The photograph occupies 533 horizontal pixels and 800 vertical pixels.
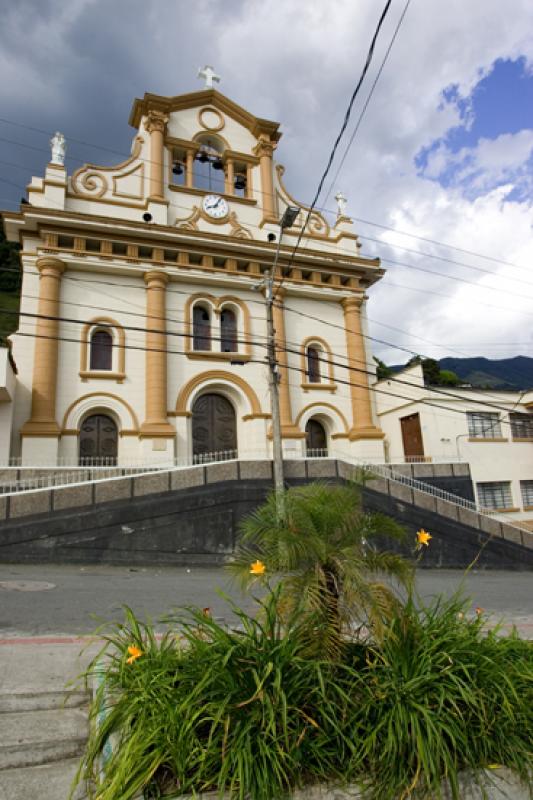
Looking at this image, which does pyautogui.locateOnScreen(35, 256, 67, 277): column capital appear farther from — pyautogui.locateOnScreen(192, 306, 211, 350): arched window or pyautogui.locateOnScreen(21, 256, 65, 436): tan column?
pyautogui.locateOnScreen(192, 306, 211, 350): arched window

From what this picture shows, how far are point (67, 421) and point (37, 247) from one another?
711 centimetres

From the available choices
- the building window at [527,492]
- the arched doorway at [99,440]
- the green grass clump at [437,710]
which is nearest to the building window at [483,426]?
the building window at [527,492]

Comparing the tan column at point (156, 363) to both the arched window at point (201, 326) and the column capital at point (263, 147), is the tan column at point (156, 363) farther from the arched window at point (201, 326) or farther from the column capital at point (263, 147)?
the column capital at point (263, 147)

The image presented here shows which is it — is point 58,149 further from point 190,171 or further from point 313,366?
point 313,366

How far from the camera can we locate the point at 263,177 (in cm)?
2378

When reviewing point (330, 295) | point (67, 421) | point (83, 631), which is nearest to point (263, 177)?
point (330, 295)

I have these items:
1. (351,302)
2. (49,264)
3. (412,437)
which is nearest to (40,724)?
(49,264)

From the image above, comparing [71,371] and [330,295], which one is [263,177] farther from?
[71,371]

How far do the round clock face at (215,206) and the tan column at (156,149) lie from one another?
2.05 metres

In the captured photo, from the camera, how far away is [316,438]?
2255 cm

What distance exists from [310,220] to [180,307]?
9.31m

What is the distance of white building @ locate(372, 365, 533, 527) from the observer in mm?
20766

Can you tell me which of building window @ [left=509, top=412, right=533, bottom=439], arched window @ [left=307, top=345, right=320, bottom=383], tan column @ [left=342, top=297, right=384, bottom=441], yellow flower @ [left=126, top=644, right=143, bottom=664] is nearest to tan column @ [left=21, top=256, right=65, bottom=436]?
arched window @ [left=307, top=345, right=320, bottom=383]

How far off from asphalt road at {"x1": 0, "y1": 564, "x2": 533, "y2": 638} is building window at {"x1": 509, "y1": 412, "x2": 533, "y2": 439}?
10.6 metres
